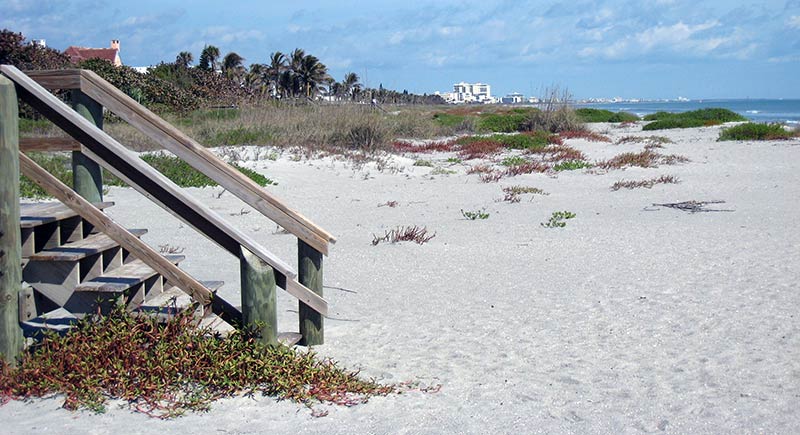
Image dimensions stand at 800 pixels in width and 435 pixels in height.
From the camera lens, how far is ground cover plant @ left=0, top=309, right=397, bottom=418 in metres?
4.36

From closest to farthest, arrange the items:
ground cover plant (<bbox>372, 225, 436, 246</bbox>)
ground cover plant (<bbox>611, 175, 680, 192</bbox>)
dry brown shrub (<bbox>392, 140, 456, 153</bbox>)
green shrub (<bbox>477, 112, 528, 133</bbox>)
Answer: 1. ground cover plant (<bbox>372, 225, 436, 246</bbox>)
2. ground cover plant (<bbox>611, 175, 680, 192</bbox>)
3. dry brown shrub (<bbox>392, 140, 456, 153</bbox>)
4. green shrub (<bbox>477, 112, 528, 133</bbox>)

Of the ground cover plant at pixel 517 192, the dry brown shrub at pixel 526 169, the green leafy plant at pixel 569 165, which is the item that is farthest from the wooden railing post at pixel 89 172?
the green leafy plant at pixel 569 165

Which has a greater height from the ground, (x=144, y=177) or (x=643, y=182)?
(x=144, y=177)

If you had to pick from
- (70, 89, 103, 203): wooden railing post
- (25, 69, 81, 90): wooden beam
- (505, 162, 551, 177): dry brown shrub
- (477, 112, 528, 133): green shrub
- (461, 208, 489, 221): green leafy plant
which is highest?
(25, 69, 81, 90): wooden beam

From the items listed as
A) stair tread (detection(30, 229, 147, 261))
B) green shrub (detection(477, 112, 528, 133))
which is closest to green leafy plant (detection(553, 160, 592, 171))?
green shrub (detection(477, 112, 528, 133))

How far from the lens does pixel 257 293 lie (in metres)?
4.71

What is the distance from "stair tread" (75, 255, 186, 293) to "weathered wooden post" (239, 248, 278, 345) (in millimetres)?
737

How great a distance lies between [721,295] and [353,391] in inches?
152

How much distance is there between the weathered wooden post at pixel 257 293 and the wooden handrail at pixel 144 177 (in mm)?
51

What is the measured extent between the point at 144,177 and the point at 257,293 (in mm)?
943

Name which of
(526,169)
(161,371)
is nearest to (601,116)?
(526,169)

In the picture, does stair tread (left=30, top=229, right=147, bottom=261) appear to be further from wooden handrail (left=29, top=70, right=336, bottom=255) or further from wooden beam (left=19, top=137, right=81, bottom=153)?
wooden handrail (left=29, top=70, right=336, bottom=255)

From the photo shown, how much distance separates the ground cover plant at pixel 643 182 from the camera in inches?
606

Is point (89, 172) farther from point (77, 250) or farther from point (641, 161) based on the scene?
point (641, 161)
